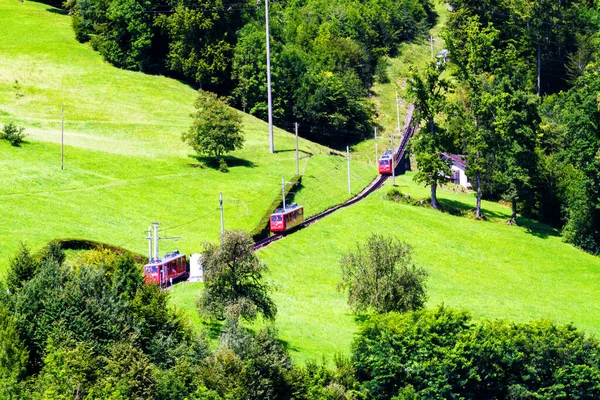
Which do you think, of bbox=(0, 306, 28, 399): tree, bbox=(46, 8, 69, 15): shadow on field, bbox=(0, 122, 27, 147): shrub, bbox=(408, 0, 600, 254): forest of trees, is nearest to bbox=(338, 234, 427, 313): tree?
bbox=(0, 306, 28, 399): tree

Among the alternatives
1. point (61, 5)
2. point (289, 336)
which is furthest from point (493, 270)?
point (61, 5)

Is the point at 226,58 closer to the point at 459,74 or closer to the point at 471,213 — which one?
the point at 459,74

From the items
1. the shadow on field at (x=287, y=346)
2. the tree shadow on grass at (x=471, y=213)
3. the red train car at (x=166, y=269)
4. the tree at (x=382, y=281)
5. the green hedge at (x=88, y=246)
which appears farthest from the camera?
the tree shadow on grass at (x=471, y=213)

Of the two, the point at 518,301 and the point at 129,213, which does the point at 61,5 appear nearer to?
the point at 129,213

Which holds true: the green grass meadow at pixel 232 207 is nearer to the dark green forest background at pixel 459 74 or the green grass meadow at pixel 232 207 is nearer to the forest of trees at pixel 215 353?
the dark green forest background at pixel 459 74

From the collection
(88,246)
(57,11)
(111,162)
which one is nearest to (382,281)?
(88,246)

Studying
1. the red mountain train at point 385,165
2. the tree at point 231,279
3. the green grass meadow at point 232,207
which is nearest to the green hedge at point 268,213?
the green grass meadow at point 232,207
